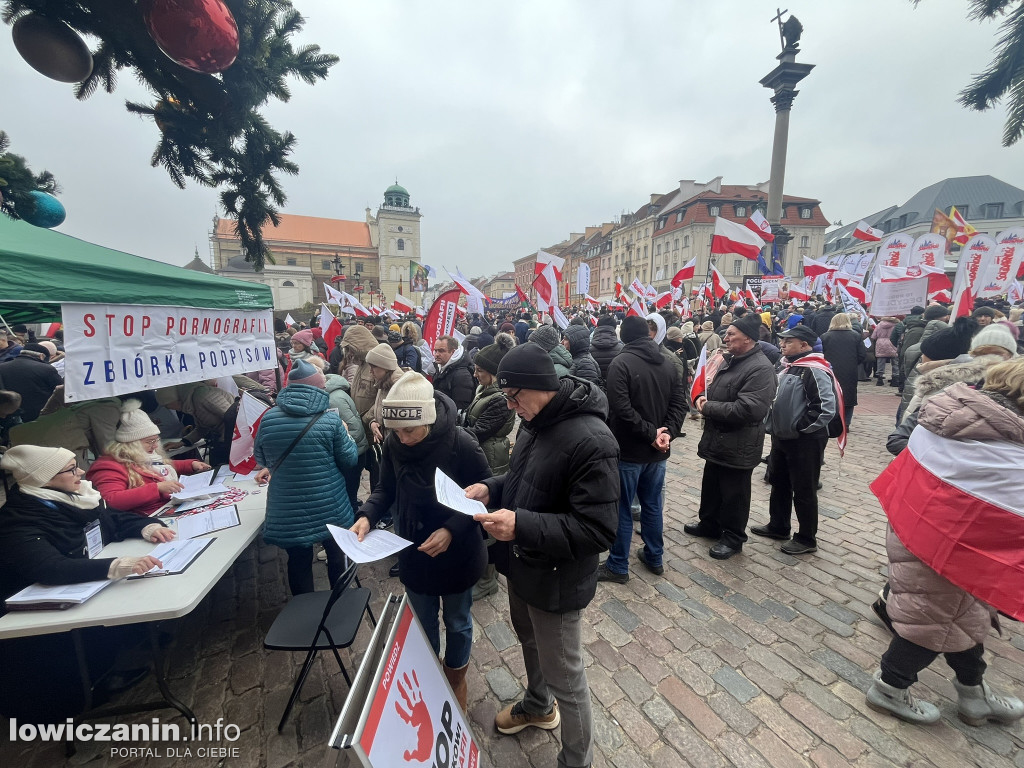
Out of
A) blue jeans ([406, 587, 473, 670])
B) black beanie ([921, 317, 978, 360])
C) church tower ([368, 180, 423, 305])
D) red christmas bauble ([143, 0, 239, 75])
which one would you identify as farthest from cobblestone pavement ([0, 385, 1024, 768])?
church tower ([368, 180, 423, 305])

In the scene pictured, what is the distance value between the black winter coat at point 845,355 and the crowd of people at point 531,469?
1.88 m

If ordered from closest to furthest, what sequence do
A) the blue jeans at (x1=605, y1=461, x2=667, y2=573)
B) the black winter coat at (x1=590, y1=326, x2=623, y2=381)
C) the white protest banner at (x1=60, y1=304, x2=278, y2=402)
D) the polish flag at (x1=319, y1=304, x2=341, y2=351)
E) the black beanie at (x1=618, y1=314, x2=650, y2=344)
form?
the white protest banner at (x1=60, y1=304, x2=278, y2=402)
the blue jeans at (x1=605, y1=461, x2=667, y2=573)
the black beanie at (x1=618, y1=314, x2=650, y2=344)
the black winter coat at (x1=590, y1=326, x2=623, y2=381)
the polish flag at (x1=319, y1=304, x2=341, y2=351)

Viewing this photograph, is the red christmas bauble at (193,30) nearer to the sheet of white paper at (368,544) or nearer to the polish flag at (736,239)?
the sheet of white paper at (368,544)

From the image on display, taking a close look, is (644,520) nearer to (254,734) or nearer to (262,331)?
(254,734)

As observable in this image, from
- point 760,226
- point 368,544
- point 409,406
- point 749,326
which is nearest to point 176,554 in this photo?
point 368,544

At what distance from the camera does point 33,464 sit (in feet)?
7.62

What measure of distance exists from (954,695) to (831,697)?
0.74 m

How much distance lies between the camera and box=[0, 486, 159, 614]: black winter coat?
7.32 ft

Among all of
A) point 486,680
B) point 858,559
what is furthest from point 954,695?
point 486,680

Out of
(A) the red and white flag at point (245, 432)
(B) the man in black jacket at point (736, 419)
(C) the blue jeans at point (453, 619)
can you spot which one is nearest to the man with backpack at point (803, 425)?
(B) the man in black jacket at point (736, 419)

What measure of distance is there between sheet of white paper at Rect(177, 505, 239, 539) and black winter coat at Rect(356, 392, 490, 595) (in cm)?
153

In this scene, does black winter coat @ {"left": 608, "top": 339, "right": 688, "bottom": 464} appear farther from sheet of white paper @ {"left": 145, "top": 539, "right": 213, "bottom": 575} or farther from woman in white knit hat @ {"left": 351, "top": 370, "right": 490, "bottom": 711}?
sheet of white paper @ {"left": 145, "top": 539, "right": 213, "bottom": 575}

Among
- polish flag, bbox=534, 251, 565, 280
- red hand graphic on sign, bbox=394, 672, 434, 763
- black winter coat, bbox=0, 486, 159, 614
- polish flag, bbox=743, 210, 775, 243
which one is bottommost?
red hand graphic on sign, bbox=394, 672, 434, 763

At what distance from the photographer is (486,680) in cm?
280
